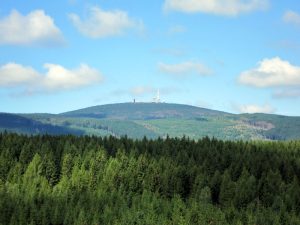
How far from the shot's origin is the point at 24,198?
159875 millimetres

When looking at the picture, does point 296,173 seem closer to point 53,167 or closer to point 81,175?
point 81,175

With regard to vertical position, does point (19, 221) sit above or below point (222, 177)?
below

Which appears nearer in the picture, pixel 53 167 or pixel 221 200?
pixel 221 200

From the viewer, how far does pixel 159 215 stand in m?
142

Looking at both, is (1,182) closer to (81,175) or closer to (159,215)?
(81,175)

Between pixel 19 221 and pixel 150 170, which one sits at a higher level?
pixel 150 170

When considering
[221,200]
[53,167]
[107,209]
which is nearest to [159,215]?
[107,209]

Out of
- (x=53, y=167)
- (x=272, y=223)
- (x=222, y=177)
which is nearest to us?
(x=272, y=223)

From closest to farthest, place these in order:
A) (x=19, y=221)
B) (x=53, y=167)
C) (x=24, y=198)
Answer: (x=19, y=221), (x=24, y=198), (x=53, y=167)

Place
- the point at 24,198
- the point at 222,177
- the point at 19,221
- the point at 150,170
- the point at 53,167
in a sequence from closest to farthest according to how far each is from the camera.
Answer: the point at 19,221
the point at 24,198
the point at 222,177
the point at 150,170
the point at 53,167

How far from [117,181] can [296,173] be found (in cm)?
6453

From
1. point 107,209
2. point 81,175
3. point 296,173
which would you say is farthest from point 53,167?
point 296,173

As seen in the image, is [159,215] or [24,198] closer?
[159,215]

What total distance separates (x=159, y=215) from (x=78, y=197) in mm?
34979
